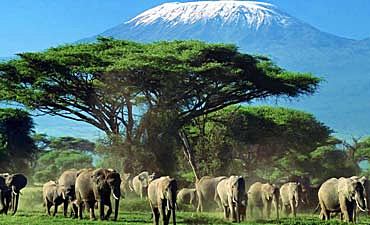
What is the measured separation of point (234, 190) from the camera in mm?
23875

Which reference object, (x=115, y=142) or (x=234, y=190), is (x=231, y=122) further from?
(x=234, y=190)

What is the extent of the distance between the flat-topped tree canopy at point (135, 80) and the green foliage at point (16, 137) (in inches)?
287

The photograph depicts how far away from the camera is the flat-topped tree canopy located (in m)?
37.8

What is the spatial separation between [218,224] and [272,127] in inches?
1187

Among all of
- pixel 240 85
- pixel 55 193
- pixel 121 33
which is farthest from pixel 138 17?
pixel 55 193

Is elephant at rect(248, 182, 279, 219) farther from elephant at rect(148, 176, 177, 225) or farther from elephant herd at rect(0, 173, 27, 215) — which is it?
elephant herd at rect(0, 173, 27, 215)

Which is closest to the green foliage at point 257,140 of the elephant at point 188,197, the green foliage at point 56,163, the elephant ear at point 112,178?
the elephant at point 188,197

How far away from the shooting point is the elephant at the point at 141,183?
1426 inches

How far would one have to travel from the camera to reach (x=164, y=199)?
20609 millimetres

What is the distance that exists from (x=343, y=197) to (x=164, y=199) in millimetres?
6244

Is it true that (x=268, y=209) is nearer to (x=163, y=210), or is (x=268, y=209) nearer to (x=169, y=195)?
(x=163, y=210)

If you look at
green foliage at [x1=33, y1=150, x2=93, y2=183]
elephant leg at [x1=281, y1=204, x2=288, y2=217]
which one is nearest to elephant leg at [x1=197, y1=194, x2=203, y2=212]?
elephant leg at [x1=281, y1=204, x2=288, y2=217]

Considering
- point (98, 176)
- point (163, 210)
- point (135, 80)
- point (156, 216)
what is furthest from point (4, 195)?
point (135, 80)

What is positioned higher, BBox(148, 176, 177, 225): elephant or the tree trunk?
the tree trunk
